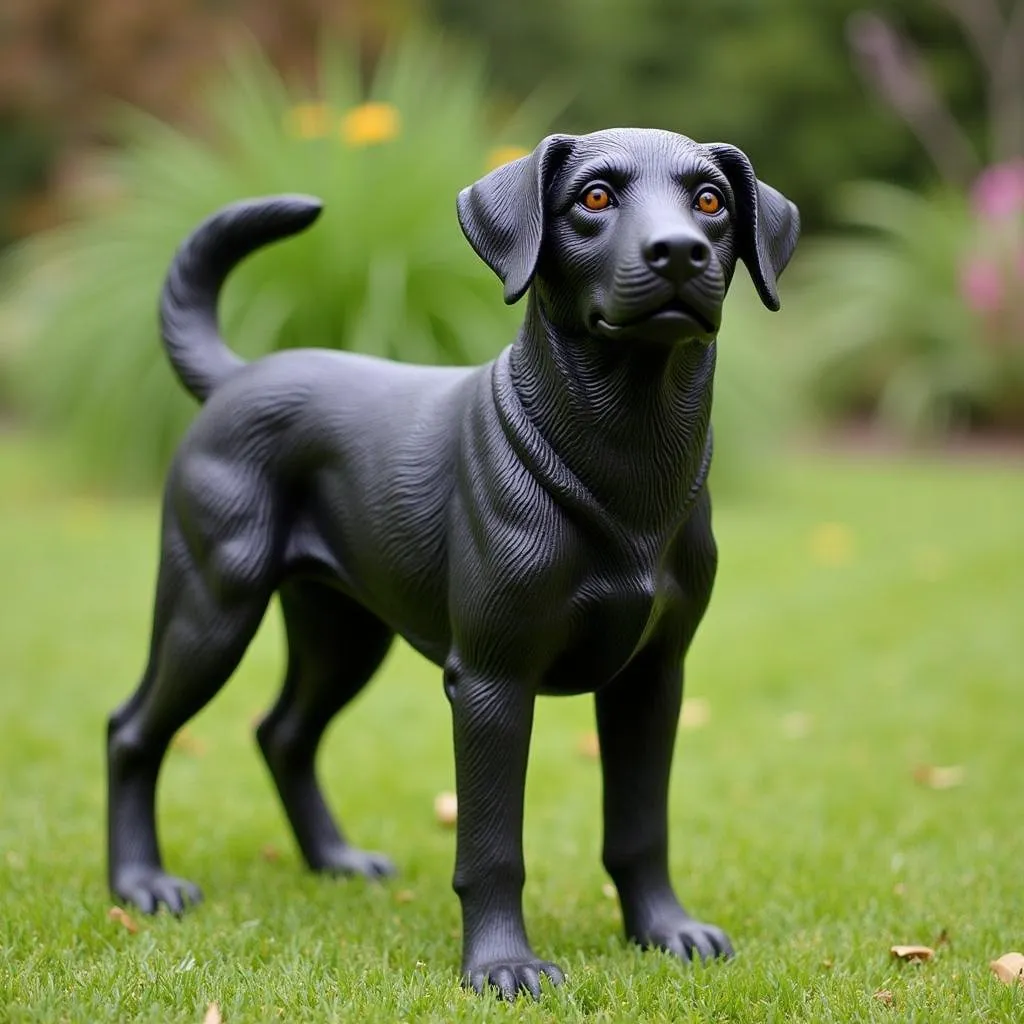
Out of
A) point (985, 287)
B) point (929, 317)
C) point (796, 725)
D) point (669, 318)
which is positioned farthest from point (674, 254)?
point (929, 317)

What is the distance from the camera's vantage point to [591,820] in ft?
12.8

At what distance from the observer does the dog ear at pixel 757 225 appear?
2.44 meters

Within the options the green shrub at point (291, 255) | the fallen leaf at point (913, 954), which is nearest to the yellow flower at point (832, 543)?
the green shrub at point (291, 255)

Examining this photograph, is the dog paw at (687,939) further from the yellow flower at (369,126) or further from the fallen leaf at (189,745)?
the yellow flower at (369,126)

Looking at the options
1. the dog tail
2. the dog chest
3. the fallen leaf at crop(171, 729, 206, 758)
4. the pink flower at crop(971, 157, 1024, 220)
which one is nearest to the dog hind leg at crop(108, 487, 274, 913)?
the dog tail

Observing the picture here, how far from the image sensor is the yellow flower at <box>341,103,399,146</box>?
737cm

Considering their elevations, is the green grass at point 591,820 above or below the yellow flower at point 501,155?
below

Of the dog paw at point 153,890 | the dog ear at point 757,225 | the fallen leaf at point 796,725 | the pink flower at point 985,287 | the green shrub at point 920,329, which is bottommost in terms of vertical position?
the green shrub at point 920,329

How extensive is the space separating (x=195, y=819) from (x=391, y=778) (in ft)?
2.20

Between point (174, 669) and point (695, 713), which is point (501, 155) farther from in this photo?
point (174, 669)

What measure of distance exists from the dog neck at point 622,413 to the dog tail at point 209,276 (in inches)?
38.6

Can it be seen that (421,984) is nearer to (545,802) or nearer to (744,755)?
(545,802)

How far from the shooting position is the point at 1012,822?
376 cm

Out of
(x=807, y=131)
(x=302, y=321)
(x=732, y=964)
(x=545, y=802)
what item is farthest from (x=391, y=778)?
(x=807, y=131)
